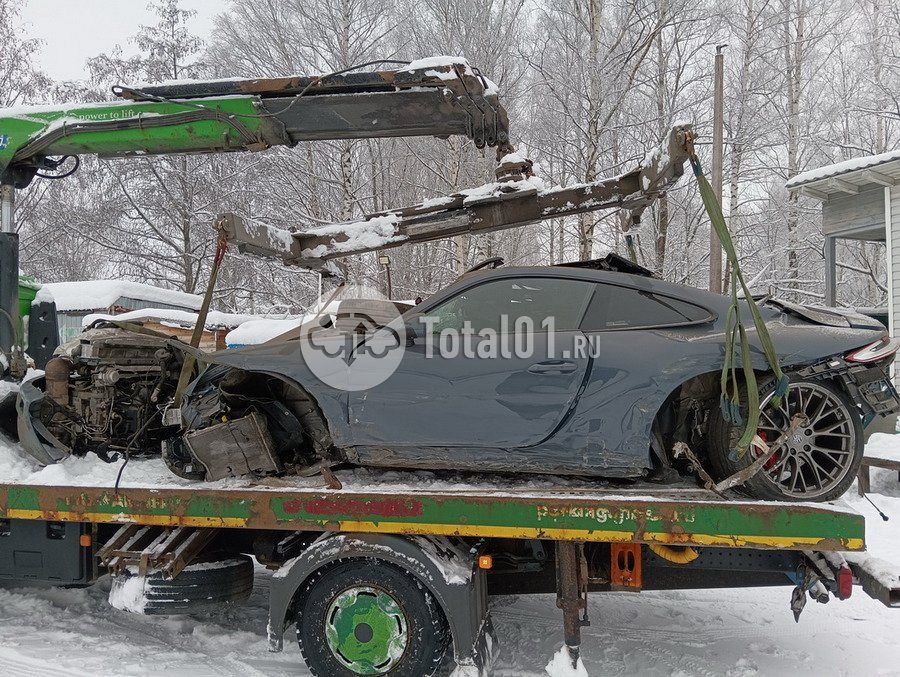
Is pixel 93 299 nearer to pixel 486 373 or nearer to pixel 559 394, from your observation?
pixel 486 373

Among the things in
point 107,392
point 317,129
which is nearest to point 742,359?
point 317,129

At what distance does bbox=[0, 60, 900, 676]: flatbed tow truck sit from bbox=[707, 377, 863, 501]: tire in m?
0.26

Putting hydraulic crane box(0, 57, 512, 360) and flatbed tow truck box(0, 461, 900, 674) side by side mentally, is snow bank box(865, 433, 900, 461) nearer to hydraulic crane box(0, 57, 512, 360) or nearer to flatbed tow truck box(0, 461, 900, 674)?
flatbed tow truck box(0, 461, 900, 674)

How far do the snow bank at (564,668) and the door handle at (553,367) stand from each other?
1.36 metres

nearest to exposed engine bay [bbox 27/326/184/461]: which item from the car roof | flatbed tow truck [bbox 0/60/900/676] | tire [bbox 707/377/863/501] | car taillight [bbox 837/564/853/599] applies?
flatbed tow truck [bbox 0/60/900/676]

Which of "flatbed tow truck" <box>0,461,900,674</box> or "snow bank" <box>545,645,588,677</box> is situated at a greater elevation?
"flatbed tow truck" <box>0,461,900,674</box>

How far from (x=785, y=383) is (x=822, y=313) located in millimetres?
793

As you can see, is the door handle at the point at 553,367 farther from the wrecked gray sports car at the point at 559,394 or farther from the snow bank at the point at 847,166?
the snow bank at the point at 847,166

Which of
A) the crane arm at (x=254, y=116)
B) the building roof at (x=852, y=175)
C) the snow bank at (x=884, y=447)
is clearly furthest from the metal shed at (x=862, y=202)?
the crane arm at (x=254, y=116)

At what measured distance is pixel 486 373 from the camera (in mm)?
3369

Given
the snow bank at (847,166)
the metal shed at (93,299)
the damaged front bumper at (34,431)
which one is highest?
the snow bank at (847,166)

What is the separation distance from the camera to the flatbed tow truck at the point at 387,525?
3.03 m

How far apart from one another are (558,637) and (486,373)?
177cm

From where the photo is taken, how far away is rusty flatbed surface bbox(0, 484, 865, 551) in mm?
2887
